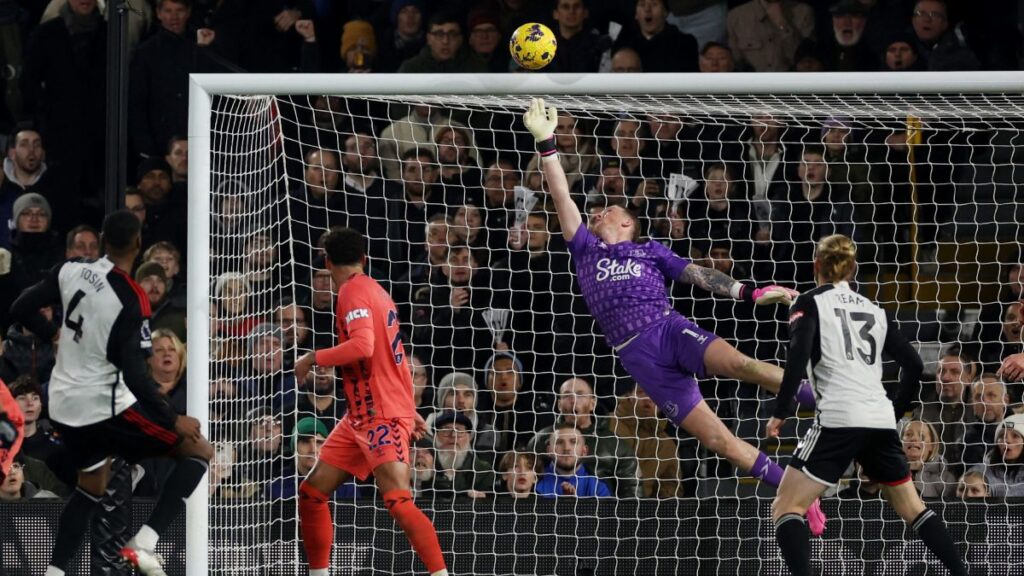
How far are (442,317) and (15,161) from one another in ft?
10.7

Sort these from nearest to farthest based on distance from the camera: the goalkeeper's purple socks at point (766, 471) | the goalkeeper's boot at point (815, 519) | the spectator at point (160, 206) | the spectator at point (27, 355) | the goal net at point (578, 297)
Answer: the goalkeeper's boot at point (815, 519) < the goalkeeper's purple socks at point (766, 471) < the goal net at point (578, 297) < the spectator at point (27, 355) < the spectator at point (160, 206)

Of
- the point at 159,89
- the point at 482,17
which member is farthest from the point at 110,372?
the point at 482,17

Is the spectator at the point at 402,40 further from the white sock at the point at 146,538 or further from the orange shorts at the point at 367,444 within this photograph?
the white sock at the point at 146,538

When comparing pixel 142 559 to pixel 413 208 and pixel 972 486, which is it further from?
pixel 972 486

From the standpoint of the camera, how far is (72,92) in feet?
35.9

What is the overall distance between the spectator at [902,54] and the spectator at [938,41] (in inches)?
3.2

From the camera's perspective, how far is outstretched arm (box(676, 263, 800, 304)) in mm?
7789

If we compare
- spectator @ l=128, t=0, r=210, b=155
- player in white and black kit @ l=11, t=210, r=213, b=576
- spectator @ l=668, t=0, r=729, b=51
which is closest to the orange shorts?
player in white and black kit @ l=11, t=210, r=213, b=576

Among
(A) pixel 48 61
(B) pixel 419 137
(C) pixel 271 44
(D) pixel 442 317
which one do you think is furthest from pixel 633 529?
(A) pixel 48 61

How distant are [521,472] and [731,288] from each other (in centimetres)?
182

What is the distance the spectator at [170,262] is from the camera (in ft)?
32.8

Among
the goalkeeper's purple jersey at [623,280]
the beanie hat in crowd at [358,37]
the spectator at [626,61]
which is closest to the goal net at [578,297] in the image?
the spectator at [626,61]

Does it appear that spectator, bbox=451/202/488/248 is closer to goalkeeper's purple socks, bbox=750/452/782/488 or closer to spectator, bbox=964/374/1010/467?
goalkeeper's purple socks, bbox=750/452/782/488

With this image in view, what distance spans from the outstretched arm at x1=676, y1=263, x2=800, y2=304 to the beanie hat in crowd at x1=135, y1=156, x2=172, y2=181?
3.93 meters
